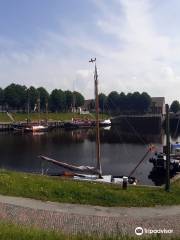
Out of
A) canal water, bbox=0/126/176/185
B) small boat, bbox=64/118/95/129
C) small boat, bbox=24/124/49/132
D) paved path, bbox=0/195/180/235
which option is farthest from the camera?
small boat, bbox=64/118/95/129

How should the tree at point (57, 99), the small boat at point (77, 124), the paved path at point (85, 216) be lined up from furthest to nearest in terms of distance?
the tree at point (57, 99)
the small boat at point (77, 124)
the paved path at point (85, 216)

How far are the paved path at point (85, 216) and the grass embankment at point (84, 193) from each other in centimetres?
75

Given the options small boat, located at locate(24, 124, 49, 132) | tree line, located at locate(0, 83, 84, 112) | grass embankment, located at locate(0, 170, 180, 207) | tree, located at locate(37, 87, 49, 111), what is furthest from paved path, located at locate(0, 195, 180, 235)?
tree, located at locate(37, 87, 49, 111)

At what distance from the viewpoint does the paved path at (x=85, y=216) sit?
1933cm

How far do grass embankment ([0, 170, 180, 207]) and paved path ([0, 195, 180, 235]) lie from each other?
0.75 meters

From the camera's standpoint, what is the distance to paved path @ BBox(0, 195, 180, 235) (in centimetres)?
1933

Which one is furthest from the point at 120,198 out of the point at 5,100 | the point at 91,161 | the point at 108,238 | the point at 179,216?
the point at 5,100

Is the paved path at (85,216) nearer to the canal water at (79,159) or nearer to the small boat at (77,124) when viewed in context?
the canal water at (79,159)

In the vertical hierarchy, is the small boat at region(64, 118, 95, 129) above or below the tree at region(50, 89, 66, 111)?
below

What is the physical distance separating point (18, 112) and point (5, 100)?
12.1 m

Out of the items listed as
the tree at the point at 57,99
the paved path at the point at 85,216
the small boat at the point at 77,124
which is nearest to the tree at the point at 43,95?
the tree at the point at 57,99

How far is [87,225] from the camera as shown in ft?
64.3

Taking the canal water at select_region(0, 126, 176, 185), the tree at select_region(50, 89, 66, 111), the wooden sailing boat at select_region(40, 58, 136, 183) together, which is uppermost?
the tree at select_region(50, 89, 66, 111)

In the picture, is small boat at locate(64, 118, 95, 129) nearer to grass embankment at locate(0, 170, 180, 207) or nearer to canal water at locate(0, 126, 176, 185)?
canal water at locate(0, 126, 176, 185)
